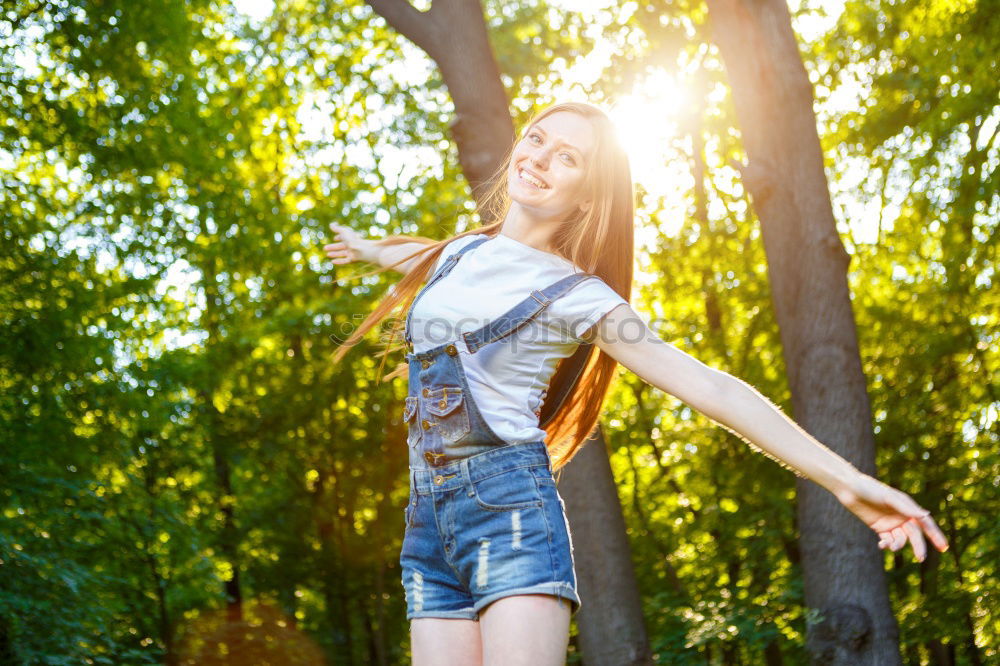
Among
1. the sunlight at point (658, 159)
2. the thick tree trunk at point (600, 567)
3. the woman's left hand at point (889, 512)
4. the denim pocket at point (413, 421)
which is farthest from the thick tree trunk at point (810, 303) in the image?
the sunlight at point (658, 159)

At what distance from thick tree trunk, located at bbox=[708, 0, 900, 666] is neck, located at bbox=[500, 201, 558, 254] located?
396 centimetres

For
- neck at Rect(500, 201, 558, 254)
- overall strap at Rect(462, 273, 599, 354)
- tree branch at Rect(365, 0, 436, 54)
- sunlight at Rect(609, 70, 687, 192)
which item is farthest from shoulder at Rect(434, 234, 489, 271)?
sunlight at Rect(609, 70, 687, 192)

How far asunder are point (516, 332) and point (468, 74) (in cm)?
366

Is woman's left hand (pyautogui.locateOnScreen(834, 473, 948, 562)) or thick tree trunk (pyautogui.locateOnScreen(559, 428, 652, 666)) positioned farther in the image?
thick tree trunk (pyautogui.locateOnScreen(559, 428, 652, 666))

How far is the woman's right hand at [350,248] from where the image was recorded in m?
3.37

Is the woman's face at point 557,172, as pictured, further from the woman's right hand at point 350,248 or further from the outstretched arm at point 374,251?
the woman's right hand at point 350,248

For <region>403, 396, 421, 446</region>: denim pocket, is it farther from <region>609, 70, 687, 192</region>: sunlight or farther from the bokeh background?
<region>609, 70, 687, 192</region>: sunlight

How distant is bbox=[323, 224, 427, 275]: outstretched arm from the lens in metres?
3.13

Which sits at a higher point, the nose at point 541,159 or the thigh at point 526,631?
the nose at point 541,159

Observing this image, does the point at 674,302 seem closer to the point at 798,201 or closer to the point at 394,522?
the point at 394,522

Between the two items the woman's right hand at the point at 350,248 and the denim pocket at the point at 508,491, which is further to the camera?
the woman's right hand at the point at 350,248

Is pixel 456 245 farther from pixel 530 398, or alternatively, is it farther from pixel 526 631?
pixel 526 631

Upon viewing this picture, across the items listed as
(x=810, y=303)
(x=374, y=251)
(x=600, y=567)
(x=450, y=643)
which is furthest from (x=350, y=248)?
(x=810, y=303)

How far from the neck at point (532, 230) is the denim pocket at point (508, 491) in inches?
24.2
